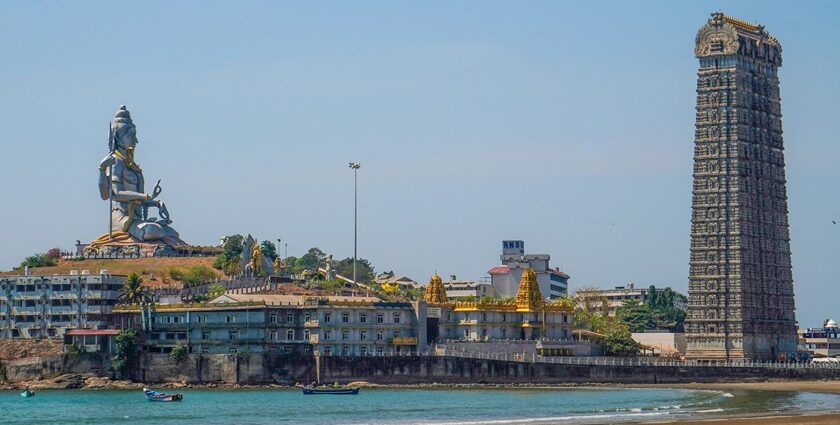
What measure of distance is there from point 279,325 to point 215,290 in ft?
62.5

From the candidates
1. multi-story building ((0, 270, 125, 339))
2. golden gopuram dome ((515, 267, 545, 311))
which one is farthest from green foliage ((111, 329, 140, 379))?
golden gopuram dome ((515, 267, 545, 311))

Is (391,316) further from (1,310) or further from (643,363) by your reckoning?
(1,310)

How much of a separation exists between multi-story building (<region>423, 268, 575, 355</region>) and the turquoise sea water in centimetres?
1943

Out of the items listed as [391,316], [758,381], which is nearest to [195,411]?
[391,316]

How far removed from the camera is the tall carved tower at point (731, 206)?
18450 centimetres

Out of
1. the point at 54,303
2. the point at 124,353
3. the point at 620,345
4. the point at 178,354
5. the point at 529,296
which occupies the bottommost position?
the point at 178,354

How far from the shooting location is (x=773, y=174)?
190625 mm

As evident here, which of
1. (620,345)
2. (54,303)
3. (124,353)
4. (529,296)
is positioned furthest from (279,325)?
(620,345)

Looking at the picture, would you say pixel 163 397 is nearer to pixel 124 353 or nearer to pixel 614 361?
pixel 124 353

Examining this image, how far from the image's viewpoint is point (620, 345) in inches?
7092

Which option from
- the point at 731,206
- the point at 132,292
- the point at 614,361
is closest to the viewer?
the point at 614,361

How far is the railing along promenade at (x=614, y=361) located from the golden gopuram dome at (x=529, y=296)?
23.2 ft

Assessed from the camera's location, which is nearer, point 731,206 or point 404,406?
point 404,406

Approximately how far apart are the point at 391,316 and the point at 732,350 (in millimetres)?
42540
